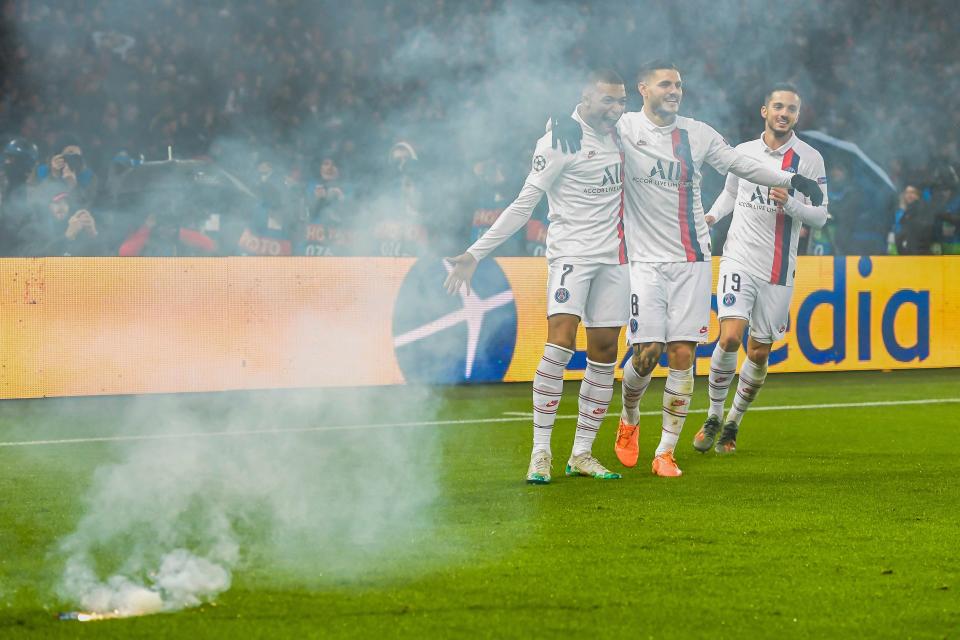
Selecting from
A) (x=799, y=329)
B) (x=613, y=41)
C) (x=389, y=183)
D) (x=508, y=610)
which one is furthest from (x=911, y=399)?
(x=508, y=610)

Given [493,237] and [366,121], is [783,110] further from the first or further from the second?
[366,121]

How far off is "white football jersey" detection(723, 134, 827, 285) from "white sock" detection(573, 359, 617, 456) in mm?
1452

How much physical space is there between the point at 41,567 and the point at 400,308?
6417 millimetres

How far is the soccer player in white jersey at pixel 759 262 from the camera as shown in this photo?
738cm

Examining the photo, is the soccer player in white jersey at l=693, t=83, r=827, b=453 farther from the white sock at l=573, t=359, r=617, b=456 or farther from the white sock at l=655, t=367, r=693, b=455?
the white sock at l=573, t=359, r=617, b=456

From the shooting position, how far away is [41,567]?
4.28 m

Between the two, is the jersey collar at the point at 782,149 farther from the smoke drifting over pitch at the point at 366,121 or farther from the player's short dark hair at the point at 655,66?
the smoke drifting over pitch at the point at 366,121

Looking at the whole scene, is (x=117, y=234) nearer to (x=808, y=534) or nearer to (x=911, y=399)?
(x=911, y=399)

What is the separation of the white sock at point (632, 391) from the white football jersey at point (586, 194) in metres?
0.69

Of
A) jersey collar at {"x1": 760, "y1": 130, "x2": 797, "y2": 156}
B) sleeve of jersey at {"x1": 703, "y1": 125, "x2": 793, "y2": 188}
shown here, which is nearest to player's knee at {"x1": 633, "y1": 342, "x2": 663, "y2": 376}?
sleeve of jersey at {"x1": 703, "y1": 125, "x2": 793, "y2": 188}

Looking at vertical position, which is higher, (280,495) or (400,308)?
(400,308)

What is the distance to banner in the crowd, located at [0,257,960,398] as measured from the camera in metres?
9.80

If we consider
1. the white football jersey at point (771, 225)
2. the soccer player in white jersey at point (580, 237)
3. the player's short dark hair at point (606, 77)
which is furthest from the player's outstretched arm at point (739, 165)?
the white football jersey at point (771, 225)

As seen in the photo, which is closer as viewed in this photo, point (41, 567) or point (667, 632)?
point (667, 632)
